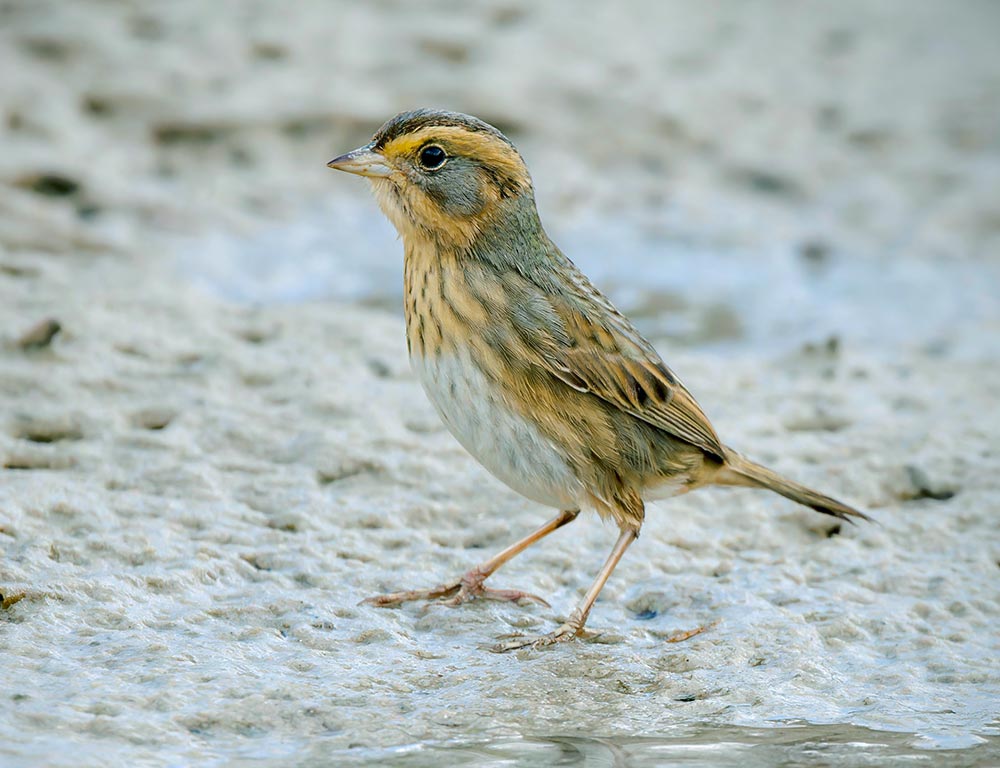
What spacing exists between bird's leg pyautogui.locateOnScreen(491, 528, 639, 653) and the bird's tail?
0.54 m

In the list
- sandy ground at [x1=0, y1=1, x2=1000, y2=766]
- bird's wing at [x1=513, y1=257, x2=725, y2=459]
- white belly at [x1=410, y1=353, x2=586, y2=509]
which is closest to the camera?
sandy ground at [x1=0, y1=1, x2=1000, y2=766]

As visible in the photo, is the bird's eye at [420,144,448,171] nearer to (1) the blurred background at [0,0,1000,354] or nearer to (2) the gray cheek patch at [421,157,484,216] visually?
(2) the gray cheek patch at [421,157,484,216]

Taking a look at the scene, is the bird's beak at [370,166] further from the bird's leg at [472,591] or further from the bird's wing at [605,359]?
the bird's leg at [472,591]

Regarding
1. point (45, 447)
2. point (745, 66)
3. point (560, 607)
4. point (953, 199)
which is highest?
point (745, 66)

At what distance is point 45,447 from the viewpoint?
19.5 ft

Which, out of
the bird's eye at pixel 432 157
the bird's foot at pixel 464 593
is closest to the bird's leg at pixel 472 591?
the bird's foot at pixel 464 593

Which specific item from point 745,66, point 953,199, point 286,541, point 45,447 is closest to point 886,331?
point 953,199

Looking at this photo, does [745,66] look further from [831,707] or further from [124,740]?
[124,740]

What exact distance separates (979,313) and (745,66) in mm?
3460

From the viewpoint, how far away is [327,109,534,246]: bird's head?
5.32 m

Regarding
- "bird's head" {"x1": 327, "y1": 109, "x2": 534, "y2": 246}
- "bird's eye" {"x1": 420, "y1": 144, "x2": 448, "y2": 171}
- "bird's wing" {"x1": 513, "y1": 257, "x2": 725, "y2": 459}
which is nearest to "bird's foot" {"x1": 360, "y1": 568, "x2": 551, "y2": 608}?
"bird's wing" {"x1": 513, "y1": 257, "x2": 725, "y2": 459}

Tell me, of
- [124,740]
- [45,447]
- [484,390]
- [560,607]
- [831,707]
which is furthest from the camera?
[45,447]

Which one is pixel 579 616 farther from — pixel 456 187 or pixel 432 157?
pixel 432 157

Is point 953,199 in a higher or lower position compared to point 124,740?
higher
